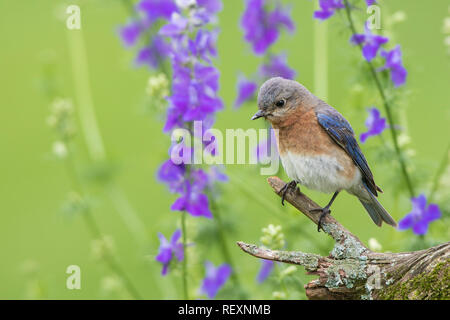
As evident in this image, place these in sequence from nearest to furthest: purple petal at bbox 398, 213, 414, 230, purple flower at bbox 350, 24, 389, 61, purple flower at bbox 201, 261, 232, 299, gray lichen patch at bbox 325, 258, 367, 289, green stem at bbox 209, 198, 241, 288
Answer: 1. gray lichen patch at bbox 325, 258, 367, 289
2. purple flower at bbox 350, 24, 389, 61
3. purple petal at bbox 398, 213, 414, 230
4. purple flower at bbox 201, 261, 232, 299
5. green stem at bbox 209, 198, 241, 288

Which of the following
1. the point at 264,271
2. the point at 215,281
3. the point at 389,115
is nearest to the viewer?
the point at 389,115

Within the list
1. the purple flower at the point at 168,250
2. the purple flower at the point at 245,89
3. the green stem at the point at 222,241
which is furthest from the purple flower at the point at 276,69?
the purple flower at the point at 168,250

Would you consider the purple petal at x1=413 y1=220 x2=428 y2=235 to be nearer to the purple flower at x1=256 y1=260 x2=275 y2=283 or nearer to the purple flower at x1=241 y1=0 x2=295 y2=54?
the purple flower at x1=256 y1=260 x2=275 y2=283

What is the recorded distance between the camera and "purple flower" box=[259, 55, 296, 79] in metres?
4.92

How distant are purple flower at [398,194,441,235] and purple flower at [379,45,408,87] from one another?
0.64 m

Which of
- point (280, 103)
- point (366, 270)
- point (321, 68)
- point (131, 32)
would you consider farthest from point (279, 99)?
point (131, 32)

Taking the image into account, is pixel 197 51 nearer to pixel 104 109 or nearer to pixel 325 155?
pixel 325 155

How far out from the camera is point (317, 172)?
3994mm

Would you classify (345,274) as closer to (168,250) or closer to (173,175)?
(168,250)

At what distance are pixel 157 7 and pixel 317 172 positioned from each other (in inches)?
64.6

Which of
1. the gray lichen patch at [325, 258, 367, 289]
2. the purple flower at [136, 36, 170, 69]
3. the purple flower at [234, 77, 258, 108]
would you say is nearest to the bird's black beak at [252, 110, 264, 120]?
the purple flower at [234, 77, 258, 108]

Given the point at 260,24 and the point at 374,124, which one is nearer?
the point at 374,124

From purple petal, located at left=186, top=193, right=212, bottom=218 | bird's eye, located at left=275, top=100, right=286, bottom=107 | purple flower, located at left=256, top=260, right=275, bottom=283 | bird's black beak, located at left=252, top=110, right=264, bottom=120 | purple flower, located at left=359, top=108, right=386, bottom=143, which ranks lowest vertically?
purple flower, located at left=256, top=260, right=275, bottom=283
